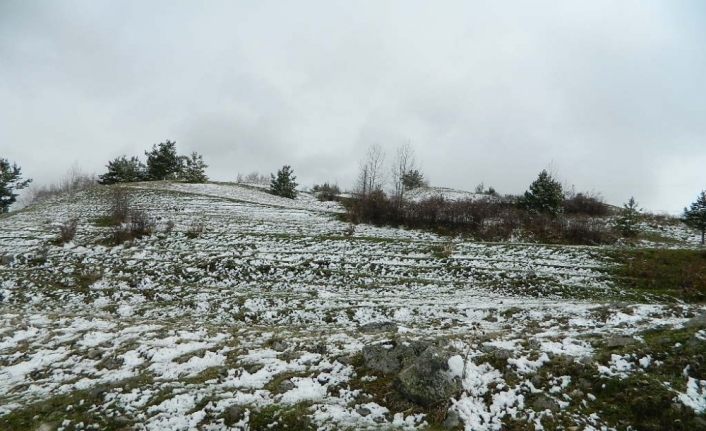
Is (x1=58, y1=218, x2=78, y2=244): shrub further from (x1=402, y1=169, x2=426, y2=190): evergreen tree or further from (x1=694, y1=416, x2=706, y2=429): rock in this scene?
(x1=402, y1=169, x2=426, y2=190): evergreen tree

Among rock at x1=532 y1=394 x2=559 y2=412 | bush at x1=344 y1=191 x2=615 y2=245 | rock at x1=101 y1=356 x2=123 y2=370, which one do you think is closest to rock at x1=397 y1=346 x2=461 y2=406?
rock at x1=532 y1=394 x2=559 y2=412

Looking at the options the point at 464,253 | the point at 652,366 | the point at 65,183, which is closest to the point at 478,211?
the point at 464,253

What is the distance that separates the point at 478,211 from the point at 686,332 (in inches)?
977

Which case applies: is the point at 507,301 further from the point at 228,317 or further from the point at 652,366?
the point at 228,317

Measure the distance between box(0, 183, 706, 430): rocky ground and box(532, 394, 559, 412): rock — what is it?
0.09 ft

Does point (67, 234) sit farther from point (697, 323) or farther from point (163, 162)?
point (163, 162)

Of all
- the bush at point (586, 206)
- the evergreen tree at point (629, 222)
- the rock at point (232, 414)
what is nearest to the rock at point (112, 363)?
the rock at point (232, 414)

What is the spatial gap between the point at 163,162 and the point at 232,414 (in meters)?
58.0

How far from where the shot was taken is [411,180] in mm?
63625

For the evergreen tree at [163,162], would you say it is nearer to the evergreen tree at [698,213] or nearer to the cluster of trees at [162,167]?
the cluster of trees at [162,167]

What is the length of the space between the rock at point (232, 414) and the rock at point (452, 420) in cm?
347

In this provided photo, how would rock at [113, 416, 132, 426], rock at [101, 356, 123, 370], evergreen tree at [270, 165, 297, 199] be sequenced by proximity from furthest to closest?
evergreen tree at [270, 165, 297, 199] → rock at [101, 356, 123, 370] → rock at [113, 416, 132, 426]

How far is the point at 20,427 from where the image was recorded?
6570 millimetres

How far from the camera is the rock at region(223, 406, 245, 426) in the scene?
6.35 m
